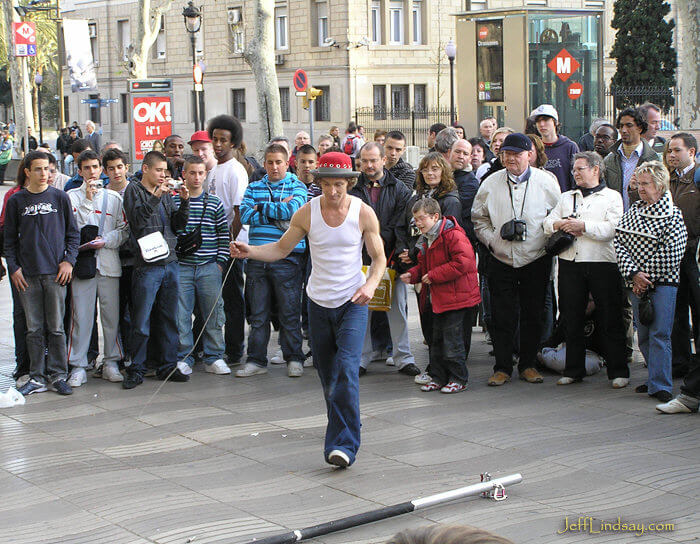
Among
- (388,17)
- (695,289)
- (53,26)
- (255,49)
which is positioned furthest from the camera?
(53,26)

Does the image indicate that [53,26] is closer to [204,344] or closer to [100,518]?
[204,344]

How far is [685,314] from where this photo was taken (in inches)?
353

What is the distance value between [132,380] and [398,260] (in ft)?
8.55

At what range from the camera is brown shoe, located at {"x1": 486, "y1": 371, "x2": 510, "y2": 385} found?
8977 mm

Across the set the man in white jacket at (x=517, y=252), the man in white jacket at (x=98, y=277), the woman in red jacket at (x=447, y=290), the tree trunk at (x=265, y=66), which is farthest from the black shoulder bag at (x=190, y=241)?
the tree trunk at (x=265, y=66)

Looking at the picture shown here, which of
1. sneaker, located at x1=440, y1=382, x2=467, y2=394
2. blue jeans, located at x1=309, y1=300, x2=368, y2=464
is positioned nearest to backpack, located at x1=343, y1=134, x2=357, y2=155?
sneaker, located at x1=440, y1=382, x2=467, y2=394

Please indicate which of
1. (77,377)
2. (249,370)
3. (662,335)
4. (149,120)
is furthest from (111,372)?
(149,120)

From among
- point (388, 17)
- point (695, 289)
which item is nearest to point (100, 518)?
point (695, 289)

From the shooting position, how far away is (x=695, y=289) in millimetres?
8359

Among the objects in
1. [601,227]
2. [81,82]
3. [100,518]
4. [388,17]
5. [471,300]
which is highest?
[388,17]

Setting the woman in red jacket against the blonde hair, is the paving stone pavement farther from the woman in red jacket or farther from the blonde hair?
the blonde hair

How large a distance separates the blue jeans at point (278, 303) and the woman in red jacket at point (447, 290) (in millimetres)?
1333

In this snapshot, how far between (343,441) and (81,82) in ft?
70.6

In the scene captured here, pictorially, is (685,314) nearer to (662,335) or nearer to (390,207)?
(662,335)
